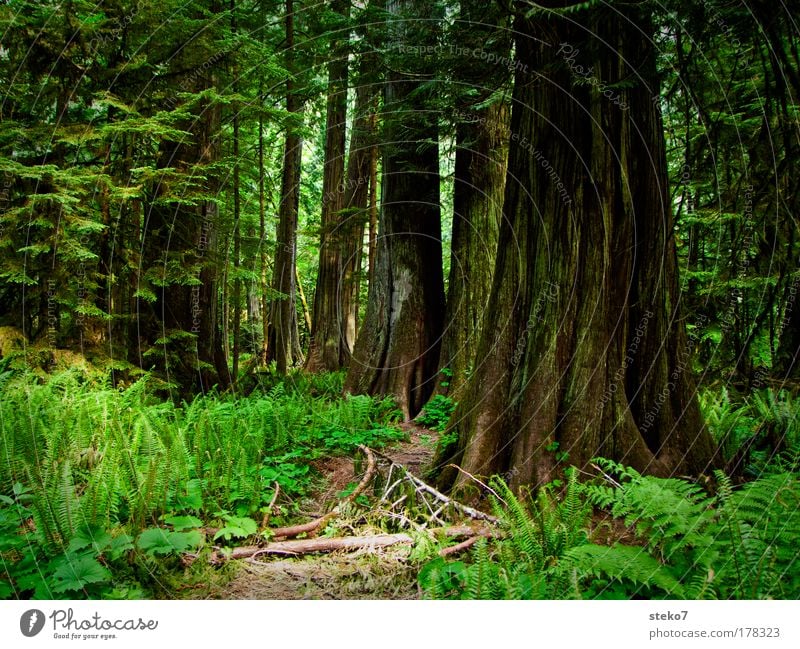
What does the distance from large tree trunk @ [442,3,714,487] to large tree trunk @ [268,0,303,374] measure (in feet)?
15.9

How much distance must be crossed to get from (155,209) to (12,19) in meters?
2.22

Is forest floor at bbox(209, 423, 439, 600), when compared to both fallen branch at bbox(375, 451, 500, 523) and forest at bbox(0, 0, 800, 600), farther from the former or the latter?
fallen branch at bbox(375, 451, 500, 523)

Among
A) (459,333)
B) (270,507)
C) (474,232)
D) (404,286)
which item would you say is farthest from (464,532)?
(474,232)

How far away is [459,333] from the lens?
6301mm

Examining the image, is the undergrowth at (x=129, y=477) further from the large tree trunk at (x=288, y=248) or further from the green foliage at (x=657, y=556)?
the large tree trunk at (x=288, y=248)

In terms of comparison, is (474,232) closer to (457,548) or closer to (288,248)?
(457,548)

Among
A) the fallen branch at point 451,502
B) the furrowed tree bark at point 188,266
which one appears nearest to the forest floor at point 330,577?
the fallen branch at point 451,502

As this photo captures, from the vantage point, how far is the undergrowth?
227 centimetres

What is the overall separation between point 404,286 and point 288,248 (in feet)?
16.7

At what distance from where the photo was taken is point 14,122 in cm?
448

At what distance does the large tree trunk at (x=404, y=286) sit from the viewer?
6.39 m

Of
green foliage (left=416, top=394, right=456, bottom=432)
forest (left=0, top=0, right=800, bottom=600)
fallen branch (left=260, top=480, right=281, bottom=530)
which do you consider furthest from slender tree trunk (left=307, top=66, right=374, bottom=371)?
fallen branch (left=260, top=480, right=281, bottom=530)
